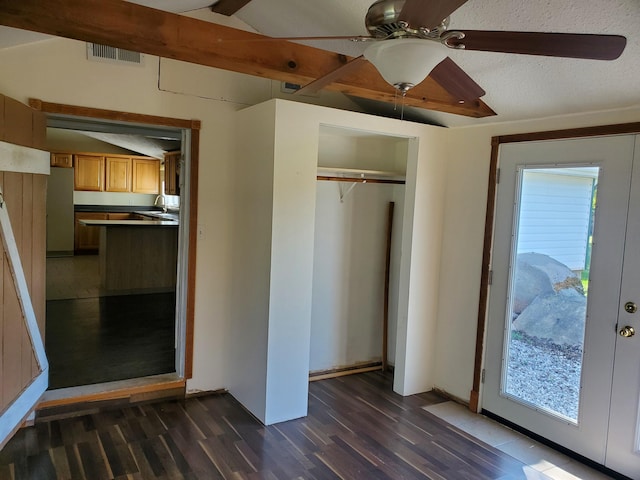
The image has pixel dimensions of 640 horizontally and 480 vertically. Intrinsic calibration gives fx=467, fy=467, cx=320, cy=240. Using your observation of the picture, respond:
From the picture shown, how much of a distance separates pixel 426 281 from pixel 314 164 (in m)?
1.35

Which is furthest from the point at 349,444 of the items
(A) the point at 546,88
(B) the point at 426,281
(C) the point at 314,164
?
(A) the point at 546,88

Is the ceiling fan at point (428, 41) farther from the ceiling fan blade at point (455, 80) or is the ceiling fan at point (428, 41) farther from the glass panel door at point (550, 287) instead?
the glass panel door at point (550, 287)

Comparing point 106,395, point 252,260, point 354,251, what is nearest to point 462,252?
point 354,251

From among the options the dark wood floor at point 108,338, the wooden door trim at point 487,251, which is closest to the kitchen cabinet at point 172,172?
the dark wood floor at point 108,338

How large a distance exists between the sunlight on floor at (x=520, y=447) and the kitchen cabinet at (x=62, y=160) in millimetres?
8304

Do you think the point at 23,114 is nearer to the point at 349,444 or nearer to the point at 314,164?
the point at 314,164

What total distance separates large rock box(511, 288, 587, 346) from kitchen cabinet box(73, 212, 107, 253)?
8356 millimetres

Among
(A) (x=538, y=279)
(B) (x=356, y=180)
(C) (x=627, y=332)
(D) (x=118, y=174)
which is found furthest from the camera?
(D) (x=118, y=174)

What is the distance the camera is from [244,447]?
2855 mm

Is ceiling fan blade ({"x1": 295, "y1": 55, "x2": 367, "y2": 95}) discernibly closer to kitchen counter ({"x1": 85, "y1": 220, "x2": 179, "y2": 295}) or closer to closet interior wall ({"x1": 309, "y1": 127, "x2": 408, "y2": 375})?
closet interior wall ({"x1": 309, "y1": 127, "x2": 408, "y2": 375})

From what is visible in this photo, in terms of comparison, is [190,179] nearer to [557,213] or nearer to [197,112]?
[197,112]

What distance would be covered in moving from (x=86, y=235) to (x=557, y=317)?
882cm

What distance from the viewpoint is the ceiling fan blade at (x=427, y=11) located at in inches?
51.3

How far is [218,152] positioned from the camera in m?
3.44
